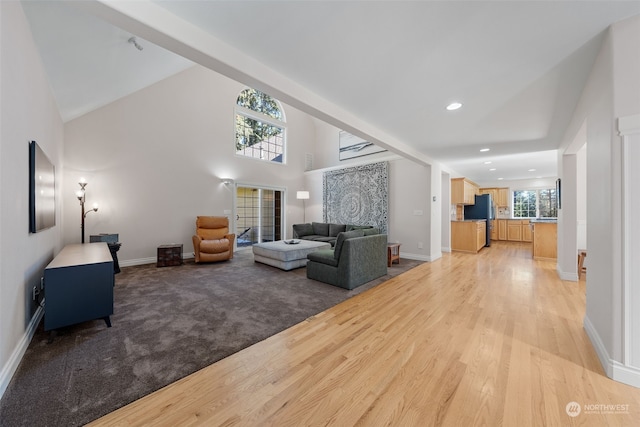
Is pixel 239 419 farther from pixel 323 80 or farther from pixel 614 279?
pixel 323 80

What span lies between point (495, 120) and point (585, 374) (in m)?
3.00

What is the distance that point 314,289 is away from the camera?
11.3 ft

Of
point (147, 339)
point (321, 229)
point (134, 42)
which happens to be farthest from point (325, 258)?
point (134, 42)

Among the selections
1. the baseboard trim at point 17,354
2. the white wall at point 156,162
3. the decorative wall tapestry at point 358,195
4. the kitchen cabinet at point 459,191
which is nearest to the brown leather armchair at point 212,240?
the white wall at point 156,162

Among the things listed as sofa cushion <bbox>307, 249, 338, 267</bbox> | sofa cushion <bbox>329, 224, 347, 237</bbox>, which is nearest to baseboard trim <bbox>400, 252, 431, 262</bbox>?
sofa cushion <bbox>329, 224, 347, 237</bbox>

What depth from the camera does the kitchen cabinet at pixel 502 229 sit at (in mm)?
9289

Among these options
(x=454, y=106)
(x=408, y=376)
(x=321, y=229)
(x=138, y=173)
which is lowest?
(x=408, y=376)

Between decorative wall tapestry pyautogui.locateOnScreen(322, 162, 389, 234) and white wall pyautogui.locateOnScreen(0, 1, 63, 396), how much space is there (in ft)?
19.5

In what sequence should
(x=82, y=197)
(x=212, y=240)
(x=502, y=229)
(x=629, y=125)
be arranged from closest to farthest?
(x=629, y=125), (x=82, y=197), (x=212, y=240), (x=502, y=229)

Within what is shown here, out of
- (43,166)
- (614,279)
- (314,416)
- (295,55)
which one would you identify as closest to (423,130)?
(295,55)

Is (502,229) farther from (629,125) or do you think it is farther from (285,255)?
(629,125)

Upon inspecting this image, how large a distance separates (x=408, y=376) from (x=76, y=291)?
290 centimetres

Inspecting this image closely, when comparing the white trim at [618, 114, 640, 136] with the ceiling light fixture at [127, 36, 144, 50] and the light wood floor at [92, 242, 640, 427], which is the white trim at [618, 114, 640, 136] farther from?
the ceiling light fixture at [127, 36, 144, 50]

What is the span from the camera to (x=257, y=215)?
7.43 metres
